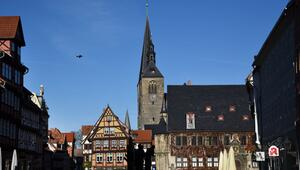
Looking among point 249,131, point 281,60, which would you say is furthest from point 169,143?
point 281,60

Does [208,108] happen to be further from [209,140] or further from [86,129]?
[86,129]

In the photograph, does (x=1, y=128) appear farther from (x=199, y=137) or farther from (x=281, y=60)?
(x=199, y=137)

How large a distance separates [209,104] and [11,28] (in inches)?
1653

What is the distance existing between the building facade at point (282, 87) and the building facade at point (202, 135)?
845 inches

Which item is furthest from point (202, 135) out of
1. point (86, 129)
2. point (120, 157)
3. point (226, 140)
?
point (86, 129)

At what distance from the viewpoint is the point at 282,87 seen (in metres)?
39.7

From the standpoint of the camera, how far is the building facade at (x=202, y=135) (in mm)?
74438

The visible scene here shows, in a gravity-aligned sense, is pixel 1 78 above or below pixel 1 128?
above

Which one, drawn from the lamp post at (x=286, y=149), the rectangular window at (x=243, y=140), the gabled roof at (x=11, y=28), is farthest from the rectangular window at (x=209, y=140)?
the gabled roof at (x=11, y=28)

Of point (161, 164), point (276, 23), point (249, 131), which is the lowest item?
point (161, 164)

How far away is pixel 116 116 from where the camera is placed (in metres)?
85.1

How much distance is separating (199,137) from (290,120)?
1525 inches

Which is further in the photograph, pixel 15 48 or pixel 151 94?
pixel 151 94

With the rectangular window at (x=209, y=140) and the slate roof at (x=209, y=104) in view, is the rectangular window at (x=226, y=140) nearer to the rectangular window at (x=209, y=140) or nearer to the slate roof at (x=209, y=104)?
the slate roof at (x=209, y=104)
